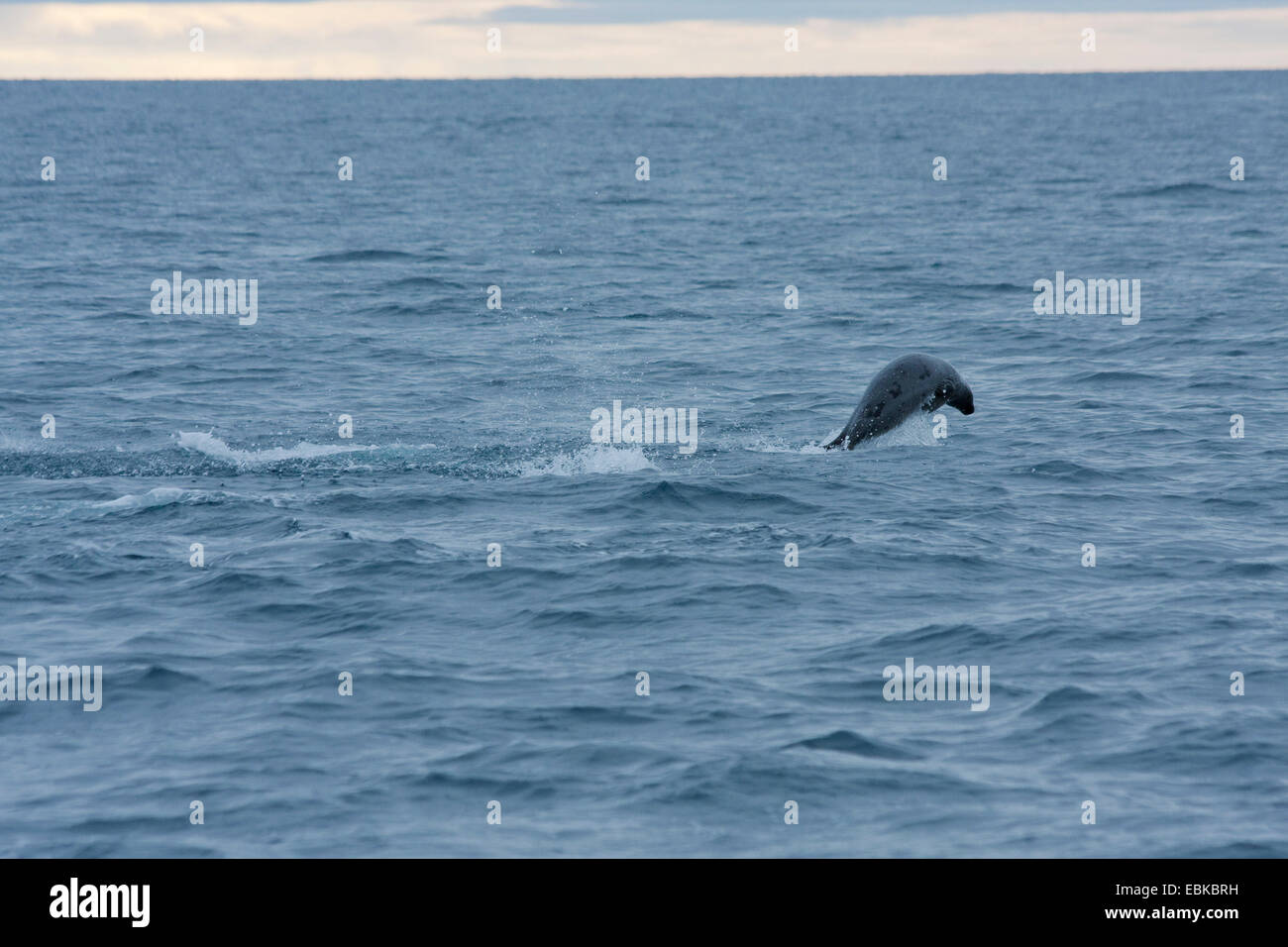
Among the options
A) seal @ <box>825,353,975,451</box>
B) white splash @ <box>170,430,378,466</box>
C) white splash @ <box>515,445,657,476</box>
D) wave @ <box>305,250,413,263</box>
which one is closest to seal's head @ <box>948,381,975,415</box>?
seal @ <box>825,353,975,451</box>

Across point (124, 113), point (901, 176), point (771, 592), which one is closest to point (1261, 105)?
point (901, 176)

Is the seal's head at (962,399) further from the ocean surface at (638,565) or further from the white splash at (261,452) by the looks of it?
the white splash at (261,452)

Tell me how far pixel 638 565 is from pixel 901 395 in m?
7.71

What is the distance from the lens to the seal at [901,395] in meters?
25.0

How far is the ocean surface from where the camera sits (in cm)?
1277

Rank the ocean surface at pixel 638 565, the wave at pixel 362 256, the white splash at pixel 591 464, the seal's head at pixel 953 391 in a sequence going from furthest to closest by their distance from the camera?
the wave at pixel 362 256, the seal's head at pixel 953 391, the white splash at pixel 591 464, the ocean surface at pixel 638 565

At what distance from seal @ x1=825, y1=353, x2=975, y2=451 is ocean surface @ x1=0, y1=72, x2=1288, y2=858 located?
0.39 metres

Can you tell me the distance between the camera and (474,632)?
55.1 feet

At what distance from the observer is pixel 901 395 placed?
82.8ft

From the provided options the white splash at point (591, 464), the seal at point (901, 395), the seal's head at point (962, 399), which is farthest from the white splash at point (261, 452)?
the seal's head at point (962, 399)

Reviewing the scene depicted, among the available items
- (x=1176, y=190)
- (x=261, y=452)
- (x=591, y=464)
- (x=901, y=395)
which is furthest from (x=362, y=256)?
(x=1176, y=190)

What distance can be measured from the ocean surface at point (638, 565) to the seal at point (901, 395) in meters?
0.39

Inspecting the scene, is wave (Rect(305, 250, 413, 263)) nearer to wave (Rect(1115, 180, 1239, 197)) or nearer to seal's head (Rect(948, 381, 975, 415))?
seal's head (Rect(948, 381, 975, 415))
